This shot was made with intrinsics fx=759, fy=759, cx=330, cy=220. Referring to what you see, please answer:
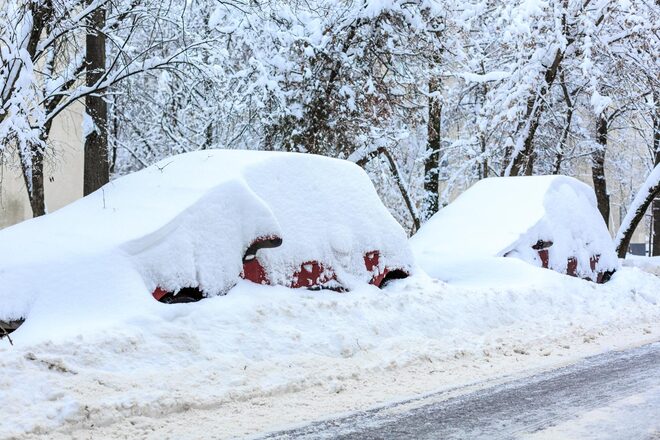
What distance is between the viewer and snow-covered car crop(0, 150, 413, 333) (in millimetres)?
5500

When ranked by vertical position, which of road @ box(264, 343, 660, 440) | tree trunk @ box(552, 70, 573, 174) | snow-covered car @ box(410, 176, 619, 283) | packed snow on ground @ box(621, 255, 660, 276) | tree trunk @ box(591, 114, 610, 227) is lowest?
road @ box(264, 343, 660, 440)

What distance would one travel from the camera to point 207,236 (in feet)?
20.3

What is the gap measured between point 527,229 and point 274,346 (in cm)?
509

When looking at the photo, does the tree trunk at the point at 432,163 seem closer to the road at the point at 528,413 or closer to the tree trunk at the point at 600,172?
the tree trunk at the point at 600,172

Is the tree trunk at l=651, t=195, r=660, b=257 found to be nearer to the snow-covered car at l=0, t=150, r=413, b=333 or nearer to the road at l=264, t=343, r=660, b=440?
the snow-covered car at l=0, t=150, r=413, b=333

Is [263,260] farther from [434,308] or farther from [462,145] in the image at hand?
[462,145]

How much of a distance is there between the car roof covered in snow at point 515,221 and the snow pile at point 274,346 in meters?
0.77

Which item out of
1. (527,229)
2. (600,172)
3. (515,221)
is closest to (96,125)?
(515,221)

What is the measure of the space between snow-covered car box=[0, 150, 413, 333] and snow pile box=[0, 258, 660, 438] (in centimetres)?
22

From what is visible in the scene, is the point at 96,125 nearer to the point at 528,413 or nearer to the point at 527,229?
the point at 527,229

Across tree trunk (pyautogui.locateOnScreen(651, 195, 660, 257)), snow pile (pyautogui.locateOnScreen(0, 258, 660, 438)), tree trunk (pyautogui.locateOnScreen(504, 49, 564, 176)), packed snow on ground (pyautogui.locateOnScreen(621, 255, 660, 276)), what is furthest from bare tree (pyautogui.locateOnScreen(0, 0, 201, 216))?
tree trunk (pyautogui.locateOnScreen(651, 195, 660, 257))

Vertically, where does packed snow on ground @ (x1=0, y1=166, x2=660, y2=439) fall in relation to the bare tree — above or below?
below

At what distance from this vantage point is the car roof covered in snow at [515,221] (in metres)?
9.84

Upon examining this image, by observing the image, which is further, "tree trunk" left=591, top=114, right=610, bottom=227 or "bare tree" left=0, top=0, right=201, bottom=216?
"tree trunk" left=591, top=114, right=610, bottom=227
